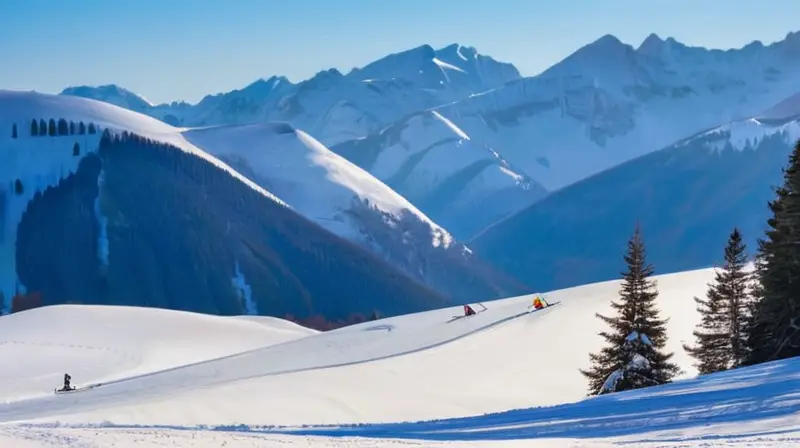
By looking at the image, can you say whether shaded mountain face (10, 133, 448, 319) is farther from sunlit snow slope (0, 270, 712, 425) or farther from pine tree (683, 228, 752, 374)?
pine tree (683, 228, 752, 374)

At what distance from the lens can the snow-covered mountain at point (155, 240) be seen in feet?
559

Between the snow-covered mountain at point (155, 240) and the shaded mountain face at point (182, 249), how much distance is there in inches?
8.8

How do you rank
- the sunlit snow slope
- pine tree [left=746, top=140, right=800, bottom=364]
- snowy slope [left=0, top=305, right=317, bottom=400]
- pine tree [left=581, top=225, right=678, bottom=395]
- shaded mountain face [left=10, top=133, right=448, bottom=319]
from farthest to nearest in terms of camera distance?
shaded mountain face [left=10, top=133, right=448, bottom=319] < snowy slope [left=0, top=305, right=317, bottom=400] < pine tree [left=746, top=140, right=800, bottom=364] < pine tree [left=581, top=225, right=678, bottom=395] < the sunlit snow slope

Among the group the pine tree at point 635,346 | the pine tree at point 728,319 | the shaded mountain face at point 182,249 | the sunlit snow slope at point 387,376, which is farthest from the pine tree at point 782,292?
the shaded mountain face at point 182,249

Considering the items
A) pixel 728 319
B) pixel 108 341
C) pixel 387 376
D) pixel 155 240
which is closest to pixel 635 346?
pixel 728 319

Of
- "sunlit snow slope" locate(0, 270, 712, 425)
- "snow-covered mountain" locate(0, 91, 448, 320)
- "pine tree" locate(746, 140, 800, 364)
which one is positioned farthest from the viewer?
"snow-covered mountain" locate(0, 91, 448, 320)

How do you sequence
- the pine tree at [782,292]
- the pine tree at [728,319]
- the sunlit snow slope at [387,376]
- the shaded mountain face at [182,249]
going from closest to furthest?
the sunlit snow slope at [387,376], the pine tree at [782,292], the pine tree at [728,319], the shaded mountain face at [182,249]

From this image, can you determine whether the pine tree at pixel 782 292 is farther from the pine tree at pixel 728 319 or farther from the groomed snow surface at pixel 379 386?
the groomed snow surface at pixel 379 386

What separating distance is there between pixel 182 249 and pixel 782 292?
153m

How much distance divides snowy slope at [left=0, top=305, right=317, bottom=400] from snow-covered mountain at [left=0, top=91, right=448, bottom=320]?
9391 centimetres

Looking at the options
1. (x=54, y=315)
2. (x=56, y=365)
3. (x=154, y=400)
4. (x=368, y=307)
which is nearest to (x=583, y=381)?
(x=154, y=400)

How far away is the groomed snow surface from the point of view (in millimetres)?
21859

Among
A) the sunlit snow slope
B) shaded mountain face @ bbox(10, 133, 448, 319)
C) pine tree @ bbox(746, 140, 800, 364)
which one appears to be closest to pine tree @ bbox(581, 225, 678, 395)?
the sunlit snow slope

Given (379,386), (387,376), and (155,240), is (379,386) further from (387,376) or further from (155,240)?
(155,240)
